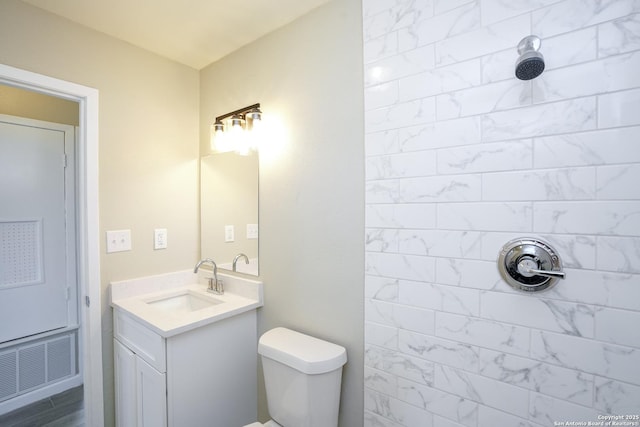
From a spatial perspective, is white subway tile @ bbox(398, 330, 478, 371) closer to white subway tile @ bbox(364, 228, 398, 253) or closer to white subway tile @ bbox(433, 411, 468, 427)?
white subway tile @ bbox(433, 411, 468, 427)

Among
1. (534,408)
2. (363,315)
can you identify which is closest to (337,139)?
(363,315)

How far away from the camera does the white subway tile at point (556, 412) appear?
857 millimetres

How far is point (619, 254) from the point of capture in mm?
816

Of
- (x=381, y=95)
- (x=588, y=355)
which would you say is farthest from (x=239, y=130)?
(x=588, y=355)

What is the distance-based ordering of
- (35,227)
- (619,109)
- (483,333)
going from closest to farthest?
(619,109)
(483,333)
(35,227)

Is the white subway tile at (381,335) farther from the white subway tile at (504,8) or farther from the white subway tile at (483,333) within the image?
the white subway tile at (504,8)

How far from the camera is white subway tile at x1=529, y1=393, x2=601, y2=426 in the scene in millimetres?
857

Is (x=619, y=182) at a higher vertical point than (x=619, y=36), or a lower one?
lower

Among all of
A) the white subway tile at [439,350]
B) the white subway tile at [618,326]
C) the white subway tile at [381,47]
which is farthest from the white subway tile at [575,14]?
the white subway tile at [439,350]

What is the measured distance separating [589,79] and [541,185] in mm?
318

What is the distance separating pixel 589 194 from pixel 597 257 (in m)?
0.18

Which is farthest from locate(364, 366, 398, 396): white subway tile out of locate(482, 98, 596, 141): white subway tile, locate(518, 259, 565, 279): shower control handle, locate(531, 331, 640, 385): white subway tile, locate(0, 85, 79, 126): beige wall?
locate(0, 85, 79, 126): beige wall

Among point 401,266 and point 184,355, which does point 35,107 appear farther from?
point 401,266

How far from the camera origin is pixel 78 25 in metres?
1.57
